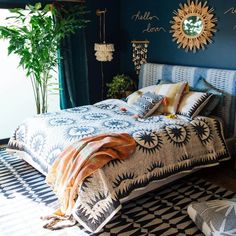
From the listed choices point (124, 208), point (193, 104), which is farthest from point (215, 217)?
point (193, 104)

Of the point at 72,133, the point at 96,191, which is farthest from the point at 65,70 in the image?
the point at 96,191

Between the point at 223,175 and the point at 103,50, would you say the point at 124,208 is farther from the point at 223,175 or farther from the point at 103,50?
the point at 103,50

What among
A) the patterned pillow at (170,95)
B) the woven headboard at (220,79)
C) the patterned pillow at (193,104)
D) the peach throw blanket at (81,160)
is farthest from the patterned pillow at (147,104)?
the peach throw blanket at (81,160)

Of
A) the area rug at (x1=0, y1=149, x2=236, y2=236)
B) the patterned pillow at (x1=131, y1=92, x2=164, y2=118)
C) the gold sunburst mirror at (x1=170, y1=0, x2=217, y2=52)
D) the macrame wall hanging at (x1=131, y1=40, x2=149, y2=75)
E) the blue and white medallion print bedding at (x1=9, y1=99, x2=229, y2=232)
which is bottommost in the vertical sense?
the area rug at (x1=0, y1=149, x2=236, y2=236)

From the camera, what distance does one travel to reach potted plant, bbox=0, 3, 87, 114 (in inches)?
160

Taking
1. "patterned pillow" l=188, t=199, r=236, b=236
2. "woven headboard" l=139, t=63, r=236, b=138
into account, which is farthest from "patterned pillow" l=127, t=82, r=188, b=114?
"patterned pillow" l=188, t=199, r=236, b=236

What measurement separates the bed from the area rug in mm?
143

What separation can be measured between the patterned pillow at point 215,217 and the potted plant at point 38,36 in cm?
277

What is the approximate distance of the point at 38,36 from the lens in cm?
413

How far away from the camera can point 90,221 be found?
2.32 meters

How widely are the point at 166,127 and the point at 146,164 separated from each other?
1.73 feet

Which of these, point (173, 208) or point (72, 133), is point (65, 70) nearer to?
point (72, 133)

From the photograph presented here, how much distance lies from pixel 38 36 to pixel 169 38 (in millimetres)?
1797

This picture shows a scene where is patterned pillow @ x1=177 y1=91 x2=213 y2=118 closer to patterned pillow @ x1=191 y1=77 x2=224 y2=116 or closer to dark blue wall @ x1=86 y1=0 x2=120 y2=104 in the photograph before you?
patterned pillow @ x1=191 y1=77 x2=224 y2=116
